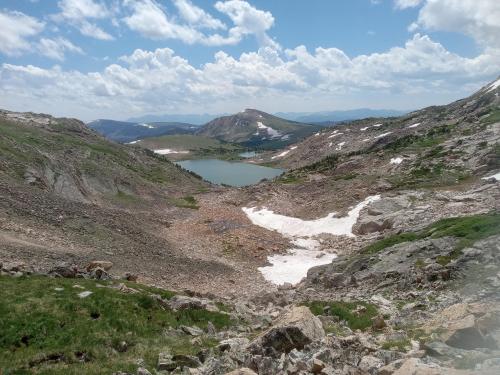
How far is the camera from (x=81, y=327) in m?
17.0

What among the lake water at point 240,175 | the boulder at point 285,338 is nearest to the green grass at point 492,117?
the lake water at point 240,175

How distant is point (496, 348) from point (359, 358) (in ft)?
12.5

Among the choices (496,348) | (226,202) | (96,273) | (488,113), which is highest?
(488,113)

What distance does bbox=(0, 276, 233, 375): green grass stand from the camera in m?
14.3

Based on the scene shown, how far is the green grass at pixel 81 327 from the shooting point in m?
14.3

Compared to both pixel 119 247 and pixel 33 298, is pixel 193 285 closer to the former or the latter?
pixel 119 247

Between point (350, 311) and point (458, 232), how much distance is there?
38.0 feet

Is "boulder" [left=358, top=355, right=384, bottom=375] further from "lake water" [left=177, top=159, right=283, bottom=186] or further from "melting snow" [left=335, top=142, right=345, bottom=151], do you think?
"melting snow" [left=335, top=142, right=345, bottom=151]

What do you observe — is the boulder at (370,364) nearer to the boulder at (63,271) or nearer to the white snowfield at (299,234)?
the boulder at (63,271)

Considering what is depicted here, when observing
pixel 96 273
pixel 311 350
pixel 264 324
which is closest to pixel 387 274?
pixel 264 324

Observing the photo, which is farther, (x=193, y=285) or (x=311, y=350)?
(x=193, y=285)

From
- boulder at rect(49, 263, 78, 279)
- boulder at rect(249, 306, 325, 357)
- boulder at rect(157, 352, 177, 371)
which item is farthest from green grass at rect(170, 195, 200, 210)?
boulder at rect(157, 352, 177, 371)

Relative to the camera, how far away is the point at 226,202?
238 feet

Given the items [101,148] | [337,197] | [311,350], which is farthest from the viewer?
[101,148]
